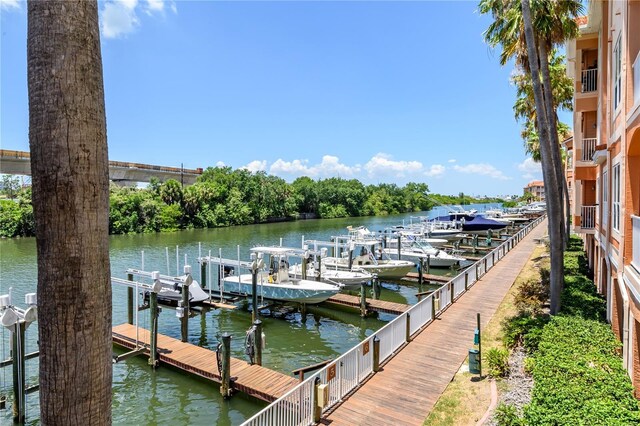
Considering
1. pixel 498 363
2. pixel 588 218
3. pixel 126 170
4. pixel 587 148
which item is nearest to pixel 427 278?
pixel 588 218

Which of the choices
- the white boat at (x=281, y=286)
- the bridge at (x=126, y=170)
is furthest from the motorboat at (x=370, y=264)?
the bridge at (x=126, y=170)

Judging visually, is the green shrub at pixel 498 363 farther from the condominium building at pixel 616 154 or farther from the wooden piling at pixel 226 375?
the wooden piling at pixel 226 375

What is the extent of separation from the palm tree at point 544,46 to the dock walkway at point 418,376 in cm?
368

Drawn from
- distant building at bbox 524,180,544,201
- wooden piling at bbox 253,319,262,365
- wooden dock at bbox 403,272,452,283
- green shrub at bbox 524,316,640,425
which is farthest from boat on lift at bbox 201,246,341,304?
distant building at bbox 524,180,544,201

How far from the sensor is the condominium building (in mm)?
9094

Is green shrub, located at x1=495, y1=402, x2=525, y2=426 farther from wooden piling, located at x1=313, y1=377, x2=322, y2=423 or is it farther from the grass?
wooden piling, located at x1=313, y1=377, x2=322, y2=423

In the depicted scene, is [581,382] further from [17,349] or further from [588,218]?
[17,349]

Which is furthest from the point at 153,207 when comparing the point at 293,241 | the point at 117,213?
the point at 293,241

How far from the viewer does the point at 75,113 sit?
3402mm

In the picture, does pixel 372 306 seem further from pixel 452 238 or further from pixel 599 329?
pixel 452 238

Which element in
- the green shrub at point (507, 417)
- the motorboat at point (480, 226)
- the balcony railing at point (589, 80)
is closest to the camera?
the green shrub at point (507, 417)

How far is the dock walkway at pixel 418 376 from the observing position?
376 inches

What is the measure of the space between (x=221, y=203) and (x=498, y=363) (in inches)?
3032

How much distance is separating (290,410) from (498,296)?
1443 cm
